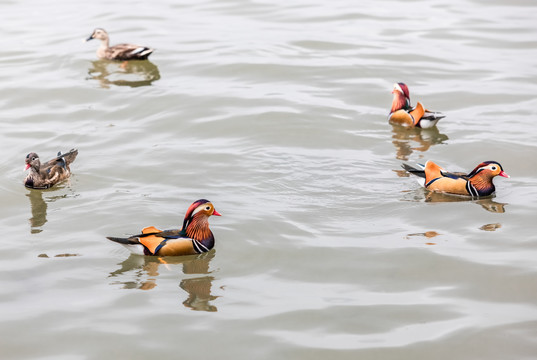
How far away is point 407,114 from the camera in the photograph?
15.3m

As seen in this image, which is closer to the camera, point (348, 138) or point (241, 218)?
→ point (241, 218)

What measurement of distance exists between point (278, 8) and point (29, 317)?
16570 mm

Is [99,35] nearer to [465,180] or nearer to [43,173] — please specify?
[43,173]

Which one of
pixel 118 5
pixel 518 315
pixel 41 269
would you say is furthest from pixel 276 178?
pixel 118 5

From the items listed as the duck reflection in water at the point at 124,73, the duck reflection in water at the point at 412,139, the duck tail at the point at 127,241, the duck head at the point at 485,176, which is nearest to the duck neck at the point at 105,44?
the duck reflection in water at the point at 124,73

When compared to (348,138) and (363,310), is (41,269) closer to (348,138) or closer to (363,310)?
(363,310)

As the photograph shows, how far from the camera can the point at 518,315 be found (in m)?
8.92

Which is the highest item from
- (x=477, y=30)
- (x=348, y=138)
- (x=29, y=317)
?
(x=477, y=30)

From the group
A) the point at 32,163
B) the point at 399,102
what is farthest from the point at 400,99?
the point at 32,163

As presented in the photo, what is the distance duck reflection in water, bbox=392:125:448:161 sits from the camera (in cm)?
1452

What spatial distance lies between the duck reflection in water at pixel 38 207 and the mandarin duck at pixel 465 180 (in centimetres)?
539

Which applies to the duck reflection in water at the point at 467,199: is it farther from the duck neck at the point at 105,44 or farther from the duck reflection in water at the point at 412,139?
the duck neck at the point at 105,44

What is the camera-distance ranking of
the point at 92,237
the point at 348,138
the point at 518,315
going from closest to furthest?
the point at 518,315, the point at 92,237, the point at 348,138

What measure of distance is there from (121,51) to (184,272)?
34.0 feet
